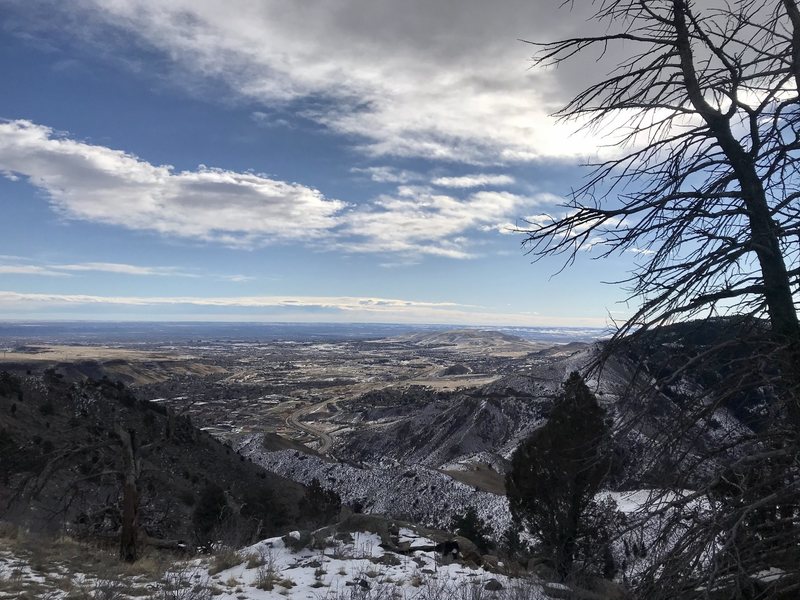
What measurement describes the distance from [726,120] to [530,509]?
14898 millimetres

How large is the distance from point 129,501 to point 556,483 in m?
10.8

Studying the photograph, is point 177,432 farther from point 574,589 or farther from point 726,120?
point 726,120

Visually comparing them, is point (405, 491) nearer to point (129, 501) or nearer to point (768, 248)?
point (129, 501)

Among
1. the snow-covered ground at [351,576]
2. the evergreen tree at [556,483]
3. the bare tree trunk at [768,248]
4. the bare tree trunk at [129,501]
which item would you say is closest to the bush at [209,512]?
the bare tree trunk at [129,501]

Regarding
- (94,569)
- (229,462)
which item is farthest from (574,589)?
(229,462)

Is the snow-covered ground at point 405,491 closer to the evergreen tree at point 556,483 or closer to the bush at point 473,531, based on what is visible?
the bush at point 473,531

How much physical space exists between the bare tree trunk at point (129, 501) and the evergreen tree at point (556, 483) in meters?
10.1

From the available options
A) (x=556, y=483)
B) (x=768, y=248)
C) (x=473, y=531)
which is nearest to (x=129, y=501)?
(x=556, y=483)

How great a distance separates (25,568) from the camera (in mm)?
8047

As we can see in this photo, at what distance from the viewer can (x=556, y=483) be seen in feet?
45.1

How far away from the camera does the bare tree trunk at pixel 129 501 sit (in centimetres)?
971

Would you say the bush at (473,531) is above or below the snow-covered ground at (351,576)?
below

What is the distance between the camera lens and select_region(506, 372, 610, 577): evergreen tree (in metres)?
14.0

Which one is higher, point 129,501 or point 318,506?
point 129,501
